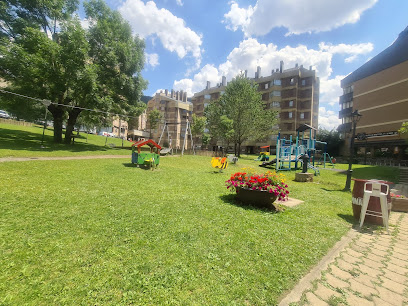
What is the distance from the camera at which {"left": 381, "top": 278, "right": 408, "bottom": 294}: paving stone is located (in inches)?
94.7

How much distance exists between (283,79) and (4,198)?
55.6 meters

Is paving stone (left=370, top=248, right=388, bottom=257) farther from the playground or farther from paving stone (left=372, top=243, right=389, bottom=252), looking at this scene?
the playground

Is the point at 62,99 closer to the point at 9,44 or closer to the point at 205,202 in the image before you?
the point at 9,44

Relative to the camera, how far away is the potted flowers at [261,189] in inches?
199

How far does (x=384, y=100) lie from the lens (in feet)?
104

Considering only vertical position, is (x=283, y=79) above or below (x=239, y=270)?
above

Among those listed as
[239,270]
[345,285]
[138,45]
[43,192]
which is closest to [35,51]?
[138,45]

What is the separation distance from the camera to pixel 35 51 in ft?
50.4

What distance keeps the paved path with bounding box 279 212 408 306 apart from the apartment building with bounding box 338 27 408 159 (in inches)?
1328

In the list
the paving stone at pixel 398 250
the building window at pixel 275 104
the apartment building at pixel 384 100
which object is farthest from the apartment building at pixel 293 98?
the paving stone at pixel 398 250

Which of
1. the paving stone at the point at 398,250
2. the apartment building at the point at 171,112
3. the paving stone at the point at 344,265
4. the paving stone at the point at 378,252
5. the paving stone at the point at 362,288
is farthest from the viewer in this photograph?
the apartment building at the point at 171,112

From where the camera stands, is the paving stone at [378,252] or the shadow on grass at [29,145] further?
the shadow on grass at [29,145]

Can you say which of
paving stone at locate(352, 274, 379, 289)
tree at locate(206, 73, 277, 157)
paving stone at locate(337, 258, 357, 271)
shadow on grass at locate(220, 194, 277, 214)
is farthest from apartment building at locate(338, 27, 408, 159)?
paving stone at locate(352, 274, 379, 289)

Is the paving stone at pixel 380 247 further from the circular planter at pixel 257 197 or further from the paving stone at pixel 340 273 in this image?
the circular planter at pixel 257 197
